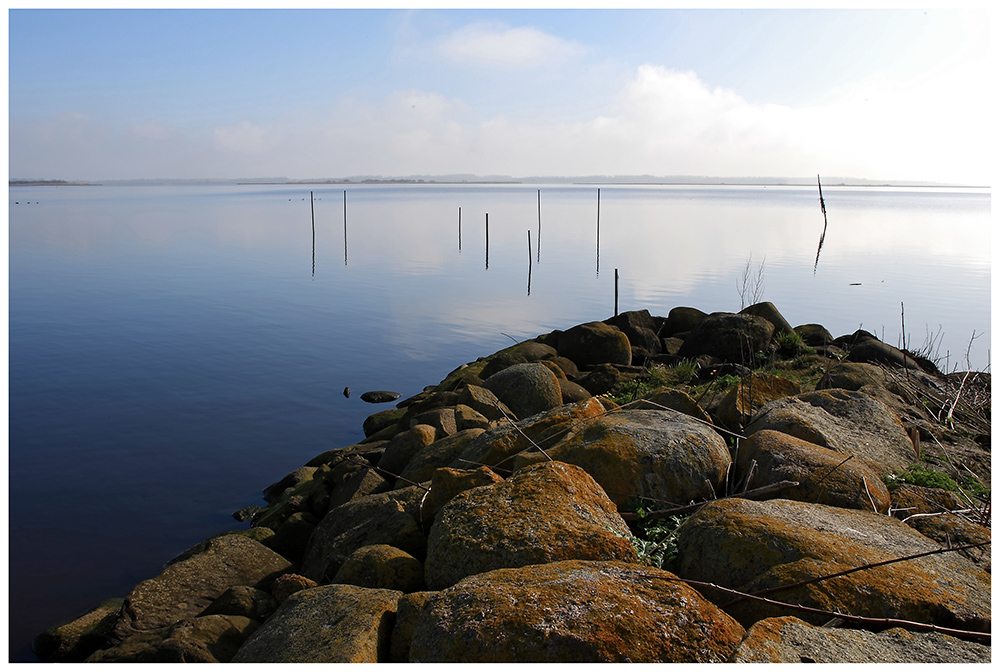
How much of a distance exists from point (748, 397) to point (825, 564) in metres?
3.78

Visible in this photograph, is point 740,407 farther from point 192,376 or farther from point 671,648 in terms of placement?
point 192,376

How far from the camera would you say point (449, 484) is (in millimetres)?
5281

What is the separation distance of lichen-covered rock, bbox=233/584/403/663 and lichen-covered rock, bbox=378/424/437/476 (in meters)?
4.43

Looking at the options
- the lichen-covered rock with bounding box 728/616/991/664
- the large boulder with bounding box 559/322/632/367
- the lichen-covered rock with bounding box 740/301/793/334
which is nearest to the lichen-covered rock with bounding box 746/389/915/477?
the lichen-covered rock with bounding box 728/616/991/664

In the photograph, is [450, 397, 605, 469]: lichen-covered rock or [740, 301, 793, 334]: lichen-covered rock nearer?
[450, 397, 605, 469]: lichen-covered rock

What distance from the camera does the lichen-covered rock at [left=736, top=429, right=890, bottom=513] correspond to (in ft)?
16.6

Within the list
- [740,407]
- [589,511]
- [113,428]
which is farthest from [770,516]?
[113,428]

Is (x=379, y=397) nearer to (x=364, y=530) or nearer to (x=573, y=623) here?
(x=364, y=530)

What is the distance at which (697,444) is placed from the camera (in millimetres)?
5547

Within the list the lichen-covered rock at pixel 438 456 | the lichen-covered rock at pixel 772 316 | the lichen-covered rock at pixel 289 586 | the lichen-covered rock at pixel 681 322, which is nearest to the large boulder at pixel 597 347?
the lichen-covered rock at pixel 681 322

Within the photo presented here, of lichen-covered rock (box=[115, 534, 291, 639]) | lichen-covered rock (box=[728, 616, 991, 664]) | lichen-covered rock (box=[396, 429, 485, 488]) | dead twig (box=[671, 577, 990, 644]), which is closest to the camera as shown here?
lichen-covered rock (box=[728, 616, 991, 664])

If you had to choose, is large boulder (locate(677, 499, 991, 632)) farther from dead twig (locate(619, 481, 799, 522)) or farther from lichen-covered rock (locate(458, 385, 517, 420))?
lichen-covered rock (locate(458, 385, 517, 420))

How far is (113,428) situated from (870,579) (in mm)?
12782

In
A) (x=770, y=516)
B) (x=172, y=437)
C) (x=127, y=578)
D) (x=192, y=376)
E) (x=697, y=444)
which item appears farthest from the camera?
(x=192, y=376)
